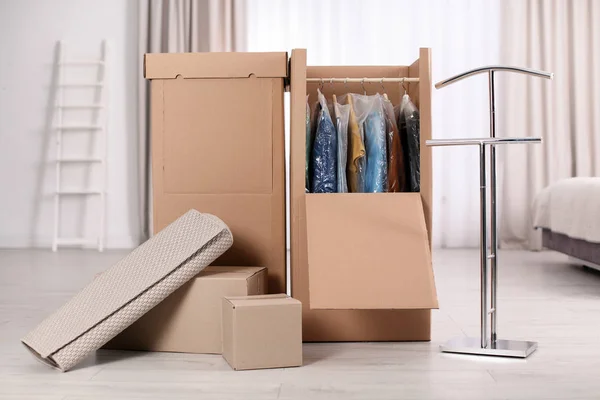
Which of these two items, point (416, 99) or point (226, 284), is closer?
point (226, 284)

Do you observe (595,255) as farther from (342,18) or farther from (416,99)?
(342,18)

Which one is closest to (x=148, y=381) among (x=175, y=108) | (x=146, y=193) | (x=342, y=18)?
(x=175, y=108)

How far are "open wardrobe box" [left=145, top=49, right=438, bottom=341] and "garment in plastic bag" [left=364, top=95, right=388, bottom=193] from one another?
9 centimetres

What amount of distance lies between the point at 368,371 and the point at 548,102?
148 inches

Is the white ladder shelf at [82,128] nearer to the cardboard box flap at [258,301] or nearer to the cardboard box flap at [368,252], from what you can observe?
the cardboard box flap at [368,252]

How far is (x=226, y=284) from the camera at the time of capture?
203 centimetres

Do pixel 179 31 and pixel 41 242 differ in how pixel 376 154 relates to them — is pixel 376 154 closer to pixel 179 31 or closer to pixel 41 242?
pixel 179 31

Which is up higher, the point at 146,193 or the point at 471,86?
the point at 471,86

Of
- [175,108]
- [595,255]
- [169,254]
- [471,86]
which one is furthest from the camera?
[471,86]

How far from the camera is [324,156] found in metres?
2.28

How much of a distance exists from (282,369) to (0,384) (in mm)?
670

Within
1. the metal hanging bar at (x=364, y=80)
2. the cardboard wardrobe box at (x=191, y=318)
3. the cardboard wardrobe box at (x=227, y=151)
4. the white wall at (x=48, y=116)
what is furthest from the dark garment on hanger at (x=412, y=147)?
the white wall at (x=48, y=116)

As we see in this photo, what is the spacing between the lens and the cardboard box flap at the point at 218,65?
2.31 meters

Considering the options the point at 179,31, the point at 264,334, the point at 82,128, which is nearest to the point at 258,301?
the point at 264,334
